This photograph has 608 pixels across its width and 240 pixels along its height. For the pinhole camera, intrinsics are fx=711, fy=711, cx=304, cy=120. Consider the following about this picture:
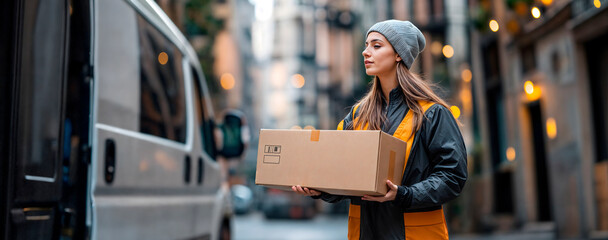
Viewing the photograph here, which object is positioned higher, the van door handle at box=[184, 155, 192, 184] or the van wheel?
the van door handle at box=[184, 155, 192, 184]

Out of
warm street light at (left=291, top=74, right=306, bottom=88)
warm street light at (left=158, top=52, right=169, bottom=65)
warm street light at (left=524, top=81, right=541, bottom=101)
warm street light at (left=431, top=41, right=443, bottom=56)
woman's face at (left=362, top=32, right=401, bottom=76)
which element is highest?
warm street light at (left=291, top=74, right=306, bottom=88)

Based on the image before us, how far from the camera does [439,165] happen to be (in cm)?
275

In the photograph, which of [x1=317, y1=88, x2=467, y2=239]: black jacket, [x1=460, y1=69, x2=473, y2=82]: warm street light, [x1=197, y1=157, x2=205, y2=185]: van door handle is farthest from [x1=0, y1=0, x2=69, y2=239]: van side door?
[x1=460, y1=69, x2=473, y2=82]: warm street light

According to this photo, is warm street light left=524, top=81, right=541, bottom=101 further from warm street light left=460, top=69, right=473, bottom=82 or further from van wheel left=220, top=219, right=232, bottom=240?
van wheel left=220, top=219, right=232, bottom=240

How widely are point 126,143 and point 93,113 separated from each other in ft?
1.50

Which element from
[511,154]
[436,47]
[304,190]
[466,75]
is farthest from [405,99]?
[436,47]

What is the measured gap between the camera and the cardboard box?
8.61 feet

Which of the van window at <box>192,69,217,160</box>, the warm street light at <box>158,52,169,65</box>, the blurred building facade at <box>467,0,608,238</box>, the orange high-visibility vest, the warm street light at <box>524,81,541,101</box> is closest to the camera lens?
the orange high-visibility vest

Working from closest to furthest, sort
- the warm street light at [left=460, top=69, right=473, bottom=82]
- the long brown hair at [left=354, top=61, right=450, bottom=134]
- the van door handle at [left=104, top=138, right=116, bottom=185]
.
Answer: the long brown hair at [left=354, top=61, right=450, bottom=134] < the van door handle at [left=104, top=138, right=116, bottom=185] < the warm street light at [left=460, top=69, right=473, bottom=82]

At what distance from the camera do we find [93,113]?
335 centimetres

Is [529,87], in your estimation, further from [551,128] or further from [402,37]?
[402,37]

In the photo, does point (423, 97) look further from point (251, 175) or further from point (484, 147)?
point (251, 175)

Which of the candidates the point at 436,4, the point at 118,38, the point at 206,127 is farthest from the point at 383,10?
the point at 118,38

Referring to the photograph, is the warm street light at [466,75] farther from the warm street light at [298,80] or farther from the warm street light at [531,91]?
the warm street light at [298,80]
